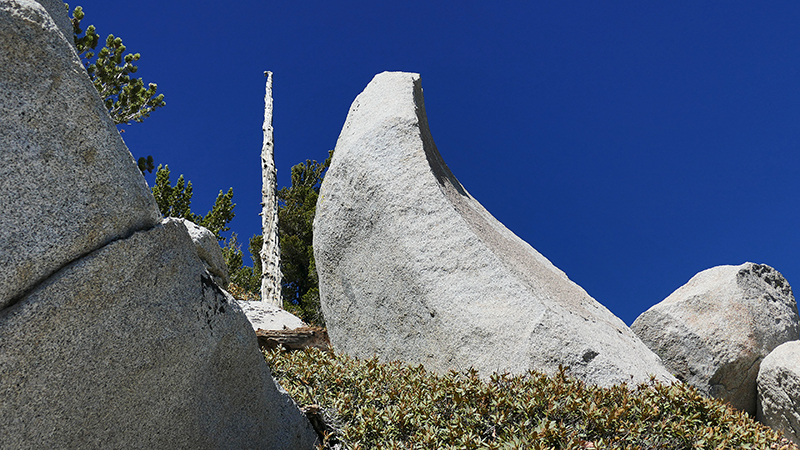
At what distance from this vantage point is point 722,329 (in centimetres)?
850

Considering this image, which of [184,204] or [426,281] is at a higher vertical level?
[184,204]

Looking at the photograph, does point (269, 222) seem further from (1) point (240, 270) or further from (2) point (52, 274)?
(2) point (52, 274)

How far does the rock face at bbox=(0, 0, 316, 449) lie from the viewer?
10.4 feet

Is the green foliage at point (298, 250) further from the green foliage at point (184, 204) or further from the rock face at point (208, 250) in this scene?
the rock face at point (208, 250)

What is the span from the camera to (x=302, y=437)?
482 centimetres

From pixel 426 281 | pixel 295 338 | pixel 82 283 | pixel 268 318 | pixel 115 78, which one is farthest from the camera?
pixel 115 78

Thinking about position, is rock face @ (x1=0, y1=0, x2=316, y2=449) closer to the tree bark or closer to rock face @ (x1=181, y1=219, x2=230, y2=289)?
rock face @ (x1=181, y1=219, x2=230, y2=289)

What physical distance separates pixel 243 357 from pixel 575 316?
346cm

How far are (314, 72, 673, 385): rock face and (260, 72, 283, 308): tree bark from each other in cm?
991

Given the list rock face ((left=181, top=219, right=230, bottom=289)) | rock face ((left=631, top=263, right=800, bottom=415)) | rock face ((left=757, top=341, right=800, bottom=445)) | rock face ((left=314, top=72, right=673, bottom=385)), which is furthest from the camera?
rock face ((left=181, top=219, right=230, bottom=289))

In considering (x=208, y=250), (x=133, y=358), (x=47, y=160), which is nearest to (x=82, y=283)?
(x=133, y=358)

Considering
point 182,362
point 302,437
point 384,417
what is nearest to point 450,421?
point 384,417

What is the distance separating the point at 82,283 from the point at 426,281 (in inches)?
145

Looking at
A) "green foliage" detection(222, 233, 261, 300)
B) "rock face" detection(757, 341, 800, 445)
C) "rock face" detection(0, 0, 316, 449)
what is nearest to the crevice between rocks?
"rock face" detection(0, 0, 316, 449)
